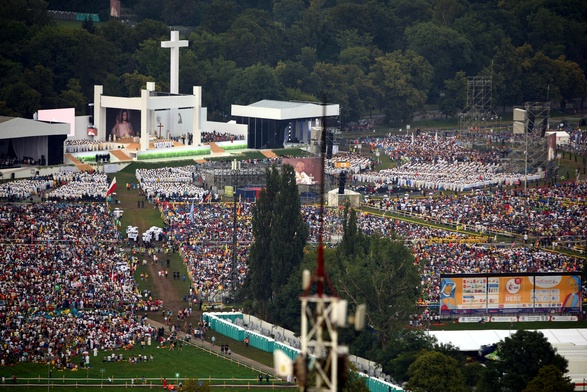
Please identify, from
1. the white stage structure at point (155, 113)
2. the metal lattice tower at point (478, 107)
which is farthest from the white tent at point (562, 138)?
the white stage structure at point (155, 113)

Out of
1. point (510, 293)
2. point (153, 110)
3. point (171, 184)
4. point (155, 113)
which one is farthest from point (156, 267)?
point (155, 113)

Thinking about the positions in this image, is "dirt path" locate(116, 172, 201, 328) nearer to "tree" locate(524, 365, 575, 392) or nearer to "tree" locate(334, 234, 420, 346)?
"tree" locate(334, 234, 420, 346)

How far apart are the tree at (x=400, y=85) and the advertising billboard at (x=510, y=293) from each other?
66086mm

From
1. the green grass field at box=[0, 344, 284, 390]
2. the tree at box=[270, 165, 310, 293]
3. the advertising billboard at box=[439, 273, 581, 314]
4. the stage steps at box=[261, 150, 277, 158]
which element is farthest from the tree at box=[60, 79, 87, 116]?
the green grass field at box=[0, 344, 284, 390]

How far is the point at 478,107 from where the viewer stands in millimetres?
142125

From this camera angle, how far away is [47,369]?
200ft

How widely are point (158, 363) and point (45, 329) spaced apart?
195 inches

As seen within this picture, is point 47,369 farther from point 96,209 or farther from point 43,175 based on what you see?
point 43,175

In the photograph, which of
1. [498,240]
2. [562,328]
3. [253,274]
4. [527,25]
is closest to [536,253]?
[498,240]

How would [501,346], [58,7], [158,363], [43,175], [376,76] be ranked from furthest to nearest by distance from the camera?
[58,7] < [376,76] < [43,175] < [158,363] < [501,346]

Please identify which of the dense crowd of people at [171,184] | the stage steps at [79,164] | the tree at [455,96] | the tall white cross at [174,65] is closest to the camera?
the dense crowd of people at [171,184]

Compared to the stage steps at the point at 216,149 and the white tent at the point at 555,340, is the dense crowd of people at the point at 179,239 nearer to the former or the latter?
the white tent at the point at 555,340

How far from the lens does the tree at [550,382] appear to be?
5391 cm

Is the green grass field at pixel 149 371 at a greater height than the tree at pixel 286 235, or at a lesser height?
lesser
